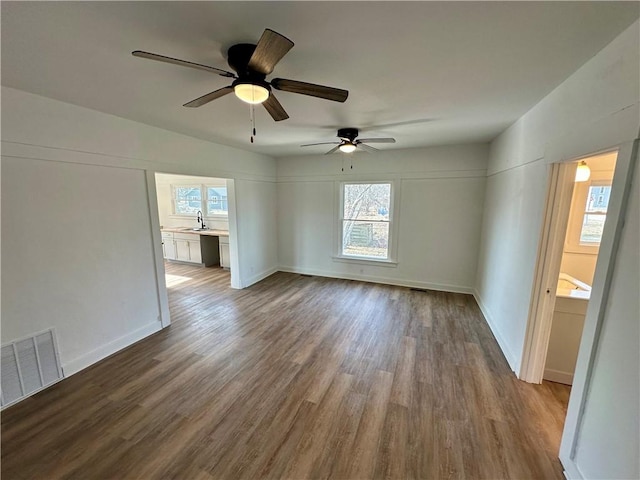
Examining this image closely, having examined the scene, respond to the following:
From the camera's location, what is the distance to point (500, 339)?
3.05m

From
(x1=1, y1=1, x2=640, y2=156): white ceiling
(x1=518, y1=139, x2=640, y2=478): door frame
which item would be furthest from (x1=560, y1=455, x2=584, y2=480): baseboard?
(x1=1, y1=1, x2=640, y2=156): white ceiling

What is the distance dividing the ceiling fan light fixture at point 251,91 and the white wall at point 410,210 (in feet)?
11.8

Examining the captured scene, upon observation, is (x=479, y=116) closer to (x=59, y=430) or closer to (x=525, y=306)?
(x=525, y=306)

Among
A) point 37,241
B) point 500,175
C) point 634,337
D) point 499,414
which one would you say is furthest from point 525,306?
point 37,241

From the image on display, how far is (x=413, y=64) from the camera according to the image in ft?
5.49

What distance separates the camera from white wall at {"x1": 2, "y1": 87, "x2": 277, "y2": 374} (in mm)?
2115

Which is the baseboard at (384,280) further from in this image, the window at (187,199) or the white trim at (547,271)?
the window at (187,199)

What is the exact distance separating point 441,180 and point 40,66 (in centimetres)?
483

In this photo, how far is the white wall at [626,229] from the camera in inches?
49.3

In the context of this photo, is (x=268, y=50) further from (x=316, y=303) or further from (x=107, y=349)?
(x=316, y=303)

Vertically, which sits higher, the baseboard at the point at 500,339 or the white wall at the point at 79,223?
the white wall at the point at 79,223

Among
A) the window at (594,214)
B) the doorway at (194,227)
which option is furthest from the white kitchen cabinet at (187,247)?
the window at (594,214)

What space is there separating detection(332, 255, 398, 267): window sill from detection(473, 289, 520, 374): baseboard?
1570 millimetres

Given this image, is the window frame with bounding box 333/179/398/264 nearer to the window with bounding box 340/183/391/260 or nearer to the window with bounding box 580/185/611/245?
the window with bounding box 340/183/391/260
